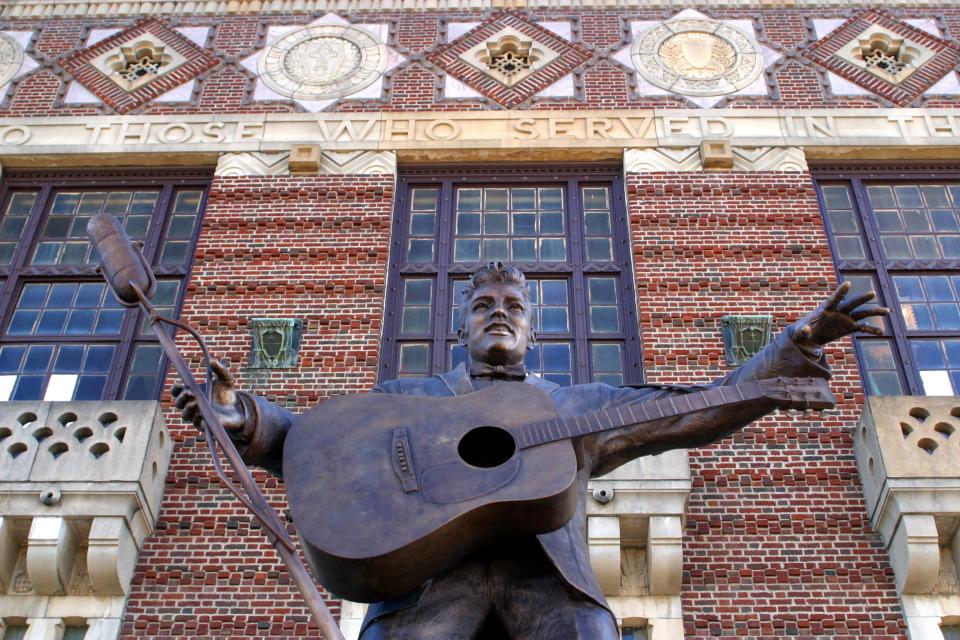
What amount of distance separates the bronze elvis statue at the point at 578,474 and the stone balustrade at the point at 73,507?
3937mm

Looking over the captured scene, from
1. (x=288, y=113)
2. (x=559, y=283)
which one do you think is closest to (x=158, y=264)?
(x=288, y=113)

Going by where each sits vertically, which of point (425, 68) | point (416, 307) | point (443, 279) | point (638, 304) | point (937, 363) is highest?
point (425, 68)

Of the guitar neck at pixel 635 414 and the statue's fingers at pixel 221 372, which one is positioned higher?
the statue's fingers at pixel 221 372

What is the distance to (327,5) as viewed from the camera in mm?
15070

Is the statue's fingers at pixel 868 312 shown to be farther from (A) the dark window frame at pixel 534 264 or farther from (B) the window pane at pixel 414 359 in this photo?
(B) the window pane at pixel 414 359

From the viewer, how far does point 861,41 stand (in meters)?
14.4

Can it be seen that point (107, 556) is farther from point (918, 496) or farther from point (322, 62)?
point (322, 62)

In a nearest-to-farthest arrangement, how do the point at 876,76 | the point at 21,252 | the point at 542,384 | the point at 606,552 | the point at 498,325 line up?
the point at 542,384 → the point at 498,325 → the point at 606,552 → the point at 21,252 → the point at 876,76

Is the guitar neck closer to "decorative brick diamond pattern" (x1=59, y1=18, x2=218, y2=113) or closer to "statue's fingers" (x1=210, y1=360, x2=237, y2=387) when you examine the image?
"statue's fingers" (x1=210, y1=360, x2=237, y2=387)

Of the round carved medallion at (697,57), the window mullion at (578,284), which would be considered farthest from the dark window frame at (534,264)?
the round carved medallion at (697,57)

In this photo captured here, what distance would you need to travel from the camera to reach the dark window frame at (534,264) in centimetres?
1130

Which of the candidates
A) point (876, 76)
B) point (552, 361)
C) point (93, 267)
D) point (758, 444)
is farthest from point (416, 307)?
point (876, 76)

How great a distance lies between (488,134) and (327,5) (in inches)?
127

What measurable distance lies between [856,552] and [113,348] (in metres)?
6.78
